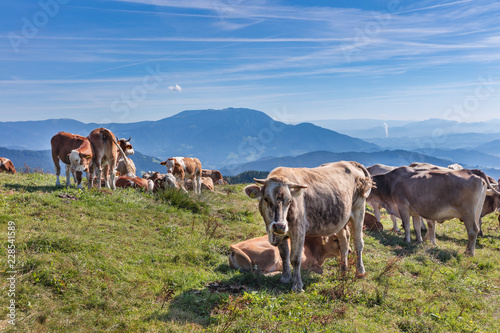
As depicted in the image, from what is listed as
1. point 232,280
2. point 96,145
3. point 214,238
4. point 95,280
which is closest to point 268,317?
point 232,280

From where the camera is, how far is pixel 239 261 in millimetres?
8516

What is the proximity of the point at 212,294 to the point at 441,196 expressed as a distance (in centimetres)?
973

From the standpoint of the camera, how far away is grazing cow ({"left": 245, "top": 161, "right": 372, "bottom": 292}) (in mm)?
6926

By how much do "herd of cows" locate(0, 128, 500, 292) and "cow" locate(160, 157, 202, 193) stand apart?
2.14 meters

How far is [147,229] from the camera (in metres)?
10.1

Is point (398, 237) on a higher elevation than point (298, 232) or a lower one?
lower

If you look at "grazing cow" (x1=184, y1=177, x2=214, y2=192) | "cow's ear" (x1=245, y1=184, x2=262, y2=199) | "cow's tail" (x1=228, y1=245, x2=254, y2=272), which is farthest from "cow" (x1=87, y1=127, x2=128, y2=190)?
"cow's ear" (x1=245, y1=184, x2=262, y2=199)

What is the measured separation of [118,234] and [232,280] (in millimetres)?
3432

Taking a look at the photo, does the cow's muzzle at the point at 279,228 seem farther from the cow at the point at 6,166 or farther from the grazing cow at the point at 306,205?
the cow at the point at 6,166

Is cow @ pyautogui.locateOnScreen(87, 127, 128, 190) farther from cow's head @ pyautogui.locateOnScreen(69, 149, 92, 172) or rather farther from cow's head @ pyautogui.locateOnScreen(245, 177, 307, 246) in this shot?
cow's head @ pyautogui.locateOnScreen(245, 177, 307, 246)

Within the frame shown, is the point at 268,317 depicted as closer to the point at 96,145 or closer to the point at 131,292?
the point at 131,292

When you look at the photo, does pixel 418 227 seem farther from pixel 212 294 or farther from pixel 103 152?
pixel 103 152

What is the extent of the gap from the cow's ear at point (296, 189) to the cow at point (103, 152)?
999cm

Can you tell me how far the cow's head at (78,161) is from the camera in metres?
13.8
